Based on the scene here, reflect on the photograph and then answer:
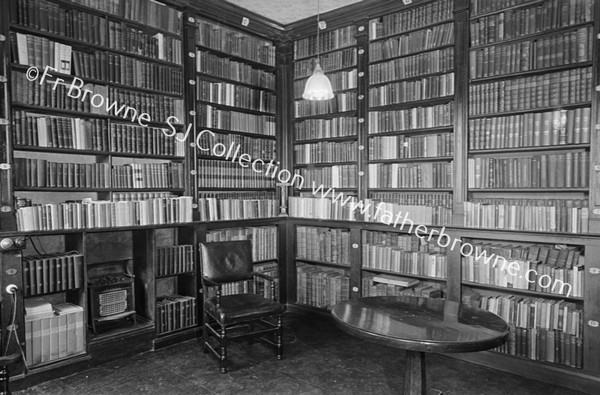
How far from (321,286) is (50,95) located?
3.06m

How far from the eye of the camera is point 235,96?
4508 mm

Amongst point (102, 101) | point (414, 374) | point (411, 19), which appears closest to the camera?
point (414, 374)

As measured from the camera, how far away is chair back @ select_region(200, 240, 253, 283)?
12.1 ft

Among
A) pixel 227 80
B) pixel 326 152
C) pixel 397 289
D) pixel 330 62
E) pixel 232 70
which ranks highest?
pixel 330 62

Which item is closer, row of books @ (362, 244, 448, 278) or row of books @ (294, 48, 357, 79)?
row of books @ (362, 244, 448, 278)

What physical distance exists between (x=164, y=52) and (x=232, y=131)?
3.35ft

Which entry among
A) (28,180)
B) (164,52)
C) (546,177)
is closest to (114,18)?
(164,52)

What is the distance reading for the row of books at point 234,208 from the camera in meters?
4.20

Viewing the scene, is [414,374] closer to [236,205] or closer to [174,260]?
[174,260]

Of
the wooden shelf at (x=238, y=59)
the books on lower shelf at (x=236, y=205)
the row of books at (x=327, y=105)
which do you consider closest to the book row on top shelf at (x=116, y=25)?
the wooden shelf at (x=238, y=59)

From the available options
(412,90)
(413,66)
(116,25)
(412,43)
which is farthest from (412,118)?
(116,25)

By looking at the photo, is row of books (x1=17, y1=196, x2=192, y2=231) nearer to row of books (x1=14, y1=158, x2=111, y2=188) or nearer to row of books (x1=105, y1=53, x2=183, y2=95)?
row of books (x1=14, y1=158, x2=111, y2=188)

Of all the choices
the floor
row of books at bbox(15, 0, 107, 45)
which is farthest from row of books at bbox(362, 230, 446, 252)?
row of books at bbox(15, 0, 107, 45)

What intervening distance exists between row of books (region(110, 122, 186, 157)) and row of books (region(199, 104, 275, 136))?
Result: 35 cm
